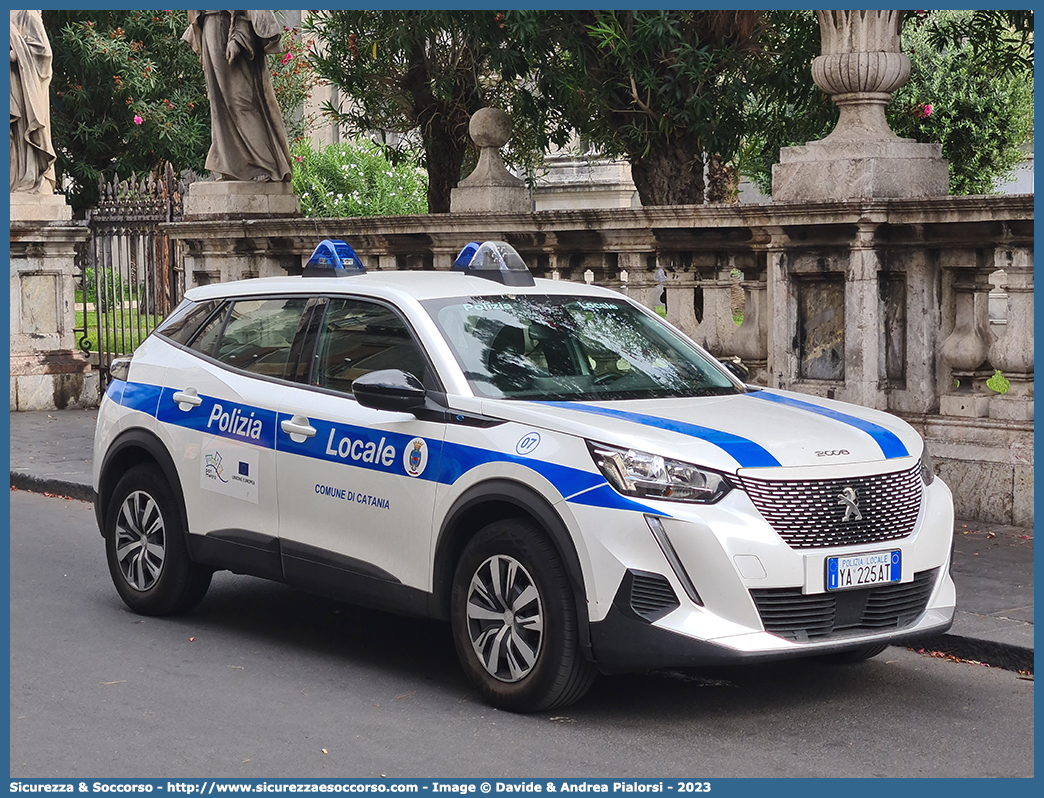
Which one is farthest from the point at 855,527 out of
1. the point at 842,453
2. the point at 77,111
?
the point at 77,111

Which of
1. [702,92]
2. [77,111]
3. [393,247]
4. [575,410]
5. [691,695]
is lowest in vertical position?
[691,695]

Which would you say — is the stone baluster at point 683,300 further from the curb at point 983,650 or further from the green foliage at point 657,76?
the curb at point 983,650

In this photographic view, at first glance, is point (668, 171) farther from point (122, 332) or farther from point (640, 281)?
point (122, 332)

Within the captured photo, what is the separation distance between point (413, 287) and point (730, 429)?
1702 mm

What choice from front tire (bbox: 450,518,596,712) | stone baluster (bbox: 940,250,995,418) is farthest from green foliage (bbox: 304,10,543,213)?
front tire (bbox: 450,518,596,712)

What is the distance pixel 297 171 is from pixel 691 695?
30.7 m

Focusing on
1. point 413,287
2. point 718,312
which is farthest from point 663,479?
point 718,312

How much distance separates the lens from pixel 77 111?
3181cm

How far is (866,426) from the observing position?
640 centimetres

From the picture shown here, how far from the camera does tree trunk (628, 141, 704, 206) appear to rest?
49.5 ft

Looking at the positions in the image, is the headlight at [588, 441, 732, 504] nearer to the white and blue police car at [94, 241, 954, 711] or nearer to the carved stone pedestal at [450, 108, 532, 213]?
the white and blue police car at [94, 241, 954, 711]

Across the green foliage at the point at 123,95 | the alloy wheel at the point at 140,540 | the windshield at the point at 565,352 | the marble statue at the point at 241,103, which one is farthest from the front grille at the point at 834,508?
the green foliage at the point at 123,95

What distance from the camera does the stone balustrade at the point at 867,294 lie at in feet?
30.6

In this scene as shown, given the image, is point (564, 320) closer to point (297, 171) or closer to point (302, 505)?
point (302, 505)
